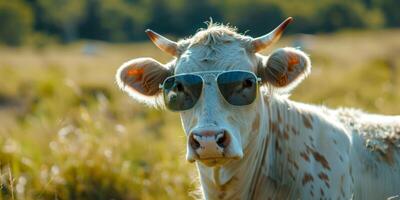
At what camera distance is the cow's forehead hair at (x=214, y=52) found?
21.2 ft

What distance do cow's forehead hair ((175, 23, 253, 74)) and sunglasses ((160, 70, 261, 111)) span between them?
10 cm

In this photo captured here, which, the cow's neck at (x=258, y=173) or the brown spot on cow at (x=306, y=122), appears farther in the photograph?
the brown spot on cow at (x=306, y=122)

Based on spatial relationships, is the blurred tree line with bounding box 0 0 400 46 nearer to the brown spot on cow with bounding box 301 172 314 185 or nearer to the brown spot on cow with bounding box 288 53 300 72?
the brown spot on cow with bounding box 288 53 300 72

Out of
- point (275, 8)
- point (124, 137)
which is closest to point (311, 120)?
point (124, 137)

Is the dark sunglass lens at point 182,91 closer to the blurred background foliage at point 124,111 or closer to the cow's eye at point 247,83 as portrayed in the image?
the cow's eye at point 247,83

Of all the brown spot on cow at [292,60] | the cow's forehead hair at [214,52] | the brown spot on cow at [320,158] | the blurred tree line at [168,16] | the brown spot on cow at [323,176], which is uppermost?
the blurred tree line at [168,16]

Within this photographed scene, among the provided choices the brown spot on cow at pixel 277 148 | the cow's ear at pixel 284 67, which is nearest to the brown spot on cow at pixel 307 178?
the brown spot on cow at pixel 277 148

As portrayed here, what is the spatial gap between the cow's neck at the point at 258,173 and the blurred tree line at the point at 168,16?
4967cm

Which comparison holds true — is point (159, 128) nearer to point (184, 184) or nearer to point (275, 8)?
point (184, 184)

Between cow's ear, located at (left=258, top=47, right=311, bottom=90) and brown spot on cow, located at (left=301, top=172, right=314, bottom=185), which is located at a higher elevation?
cow's ear, located at (left=258, top=47, right=311, bottom=90)

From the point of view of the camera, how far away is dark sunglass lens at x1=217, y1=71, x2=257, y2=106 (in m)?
6.29

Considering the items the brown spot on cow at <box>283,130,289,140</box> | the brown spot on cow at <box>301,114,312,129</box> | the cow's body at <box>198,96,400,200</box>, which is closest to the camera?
the cow's body at <box>198,96,400,200</box>

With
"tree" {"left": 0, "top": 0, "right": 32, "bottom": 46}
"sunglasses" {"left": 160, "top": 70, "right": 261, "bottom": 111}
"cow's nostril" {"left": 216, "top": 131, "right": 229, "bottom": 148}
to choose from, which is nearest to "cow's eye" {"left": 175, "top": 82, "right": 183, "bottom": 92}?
"sunglasses" {"left": 160, "top": 70, "right": 261, "bottom": 111}

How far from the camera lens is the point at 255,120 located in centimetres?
649
